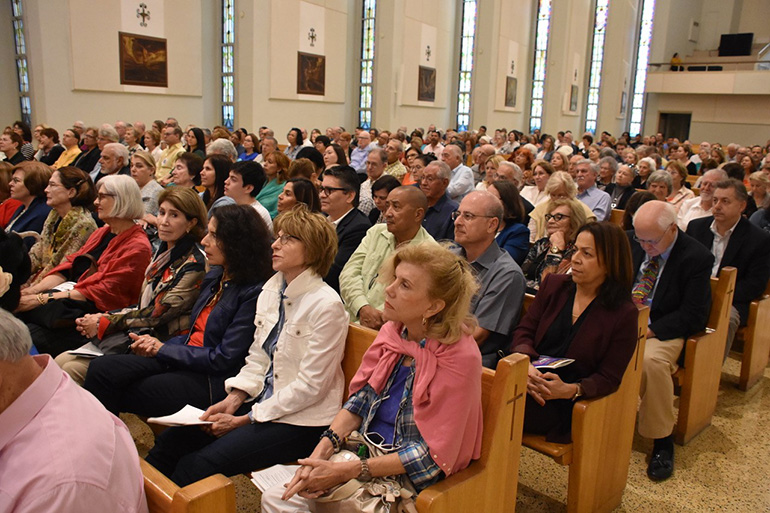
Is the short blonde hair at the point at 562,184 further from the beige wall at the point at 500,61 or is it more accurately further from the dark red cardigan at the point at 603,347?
the beige wall at the point at 500,61

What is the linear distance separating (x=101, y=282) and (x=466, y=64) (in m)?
19.0

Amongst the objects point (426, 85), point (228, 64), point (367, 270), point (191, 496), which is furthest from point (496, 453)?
point (426, 85)

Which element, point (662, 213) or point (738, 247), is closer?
point (662, 213)

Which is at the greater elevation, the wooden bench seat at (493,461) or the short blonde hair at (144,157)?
the short blonde hair at (144,157)

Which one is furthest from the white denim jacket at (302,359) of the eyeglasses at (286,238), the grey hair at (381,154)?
the grey hair at (381,154)

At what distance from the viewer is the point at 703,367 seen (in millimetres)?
3670

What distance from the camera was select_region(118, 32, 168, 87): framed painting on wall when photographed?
42.0ft

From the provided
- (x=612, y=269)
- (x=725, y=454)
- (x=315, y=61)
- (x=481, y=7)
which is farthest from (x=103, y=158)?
(x=481, y=7)

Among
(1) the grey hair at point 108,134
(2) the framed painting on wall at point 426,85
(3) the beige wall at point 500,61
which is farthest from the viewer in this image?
(3) the beige wall at point 500,61

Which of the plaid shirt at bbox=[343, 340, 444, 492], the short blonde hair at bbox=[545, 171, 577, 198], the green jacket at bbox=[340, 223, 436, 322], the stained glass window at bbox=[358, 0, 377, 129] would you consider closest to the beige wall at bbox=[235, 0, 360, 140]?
the stained glass window at bbox=[358, 0, 377, 129]

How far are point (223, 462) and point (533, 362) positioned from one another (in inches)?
55.3

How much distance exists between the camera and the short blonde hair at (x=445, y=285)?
2.08 m

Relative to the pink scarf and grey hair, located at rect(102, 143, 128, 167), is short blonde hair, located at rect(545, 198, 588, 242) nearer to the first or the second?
the pink scarf

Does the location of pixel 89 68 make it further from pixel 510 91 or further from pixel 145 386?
Answer: pixel 510 91
